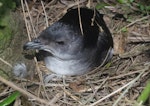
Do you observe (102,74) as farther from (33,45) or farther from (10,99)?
(10,99)

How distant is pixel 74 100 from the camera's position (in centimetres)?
296

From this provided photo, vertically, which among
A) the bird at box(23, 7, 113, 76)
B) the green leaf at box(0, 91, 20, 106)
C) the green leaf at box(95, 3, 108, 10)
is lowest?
the green leaf at box(0, 91, 20, 106)

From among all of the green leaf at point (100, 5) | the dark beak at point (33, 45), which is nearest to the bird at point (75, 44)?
the dark beak at point (33, 45)

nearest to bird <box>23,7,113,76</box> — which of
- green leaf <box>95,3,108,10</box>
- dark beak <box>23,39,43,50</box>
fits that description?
dark beak <box>23,39,43,50</box>

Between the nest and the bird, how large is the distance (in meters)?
0.10

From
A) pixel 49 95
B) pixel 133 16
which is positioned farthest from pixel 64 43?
pixel 133 16

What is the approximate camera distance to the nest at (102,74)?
2898mm

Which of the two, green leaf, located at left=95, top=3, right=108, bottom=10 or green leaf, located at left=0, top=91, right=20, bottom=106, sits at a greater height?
green leaf, located at left=95, top=3, right=108, bottom=10

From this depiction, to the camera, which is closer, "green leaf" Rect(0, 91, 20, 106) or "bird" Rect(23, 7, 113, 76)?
"green leaf" Rect(0, 91, 20, 106)

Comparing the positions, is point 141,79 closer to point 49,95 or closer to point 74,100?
point 74,100

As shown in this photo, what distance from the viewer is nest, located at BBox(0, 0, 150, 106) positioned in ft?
9.51

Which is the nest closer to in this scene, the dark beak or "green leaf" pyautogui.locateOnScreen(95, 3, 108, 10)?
"green leaf" pyautogui.locateOnScreen(95, 3, 108, 10)

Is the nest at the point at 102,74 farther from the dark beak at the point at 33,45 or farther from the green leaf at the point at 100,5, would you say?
the dark beak at the point at 33,45

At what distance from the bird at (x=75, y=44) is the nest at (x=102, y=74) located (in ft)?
0.32
